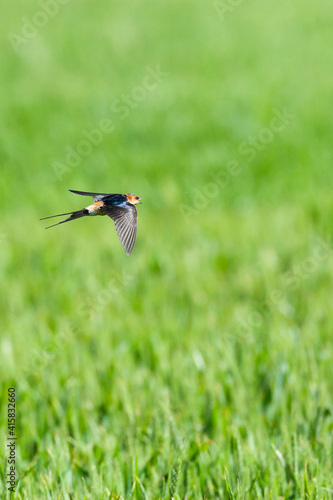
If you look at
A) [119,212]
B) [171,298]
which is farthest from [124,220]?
[171,298]

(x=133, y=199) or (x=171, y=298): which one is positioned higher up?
(x=171, y=298)

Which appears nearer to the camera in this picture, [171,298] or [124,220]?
[124,220]

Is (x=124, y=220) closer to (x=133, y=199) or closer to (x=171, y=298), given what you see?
(x=133, y=199)

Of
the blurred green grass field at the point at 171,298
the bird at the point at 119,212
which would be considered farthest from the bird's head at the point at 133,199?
the blurred green grass field at the point at 171,298

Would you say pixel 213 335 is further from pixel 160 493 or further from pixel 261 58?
pixel 261 58

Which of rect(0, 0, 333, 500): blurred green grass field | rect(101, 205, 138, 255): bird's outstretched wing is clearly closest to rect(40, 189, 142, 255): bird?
rect(101, 205, 138, 255): bird's outstretched wing

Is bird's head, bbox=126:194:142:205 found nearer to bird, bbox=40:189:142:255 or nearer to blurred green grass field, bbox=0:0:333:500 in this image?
bird, bbox=40:189:142:255

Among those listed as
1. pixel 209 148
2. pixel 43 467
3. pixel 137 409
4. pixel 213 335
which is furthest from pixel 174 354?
pixel 209 148
